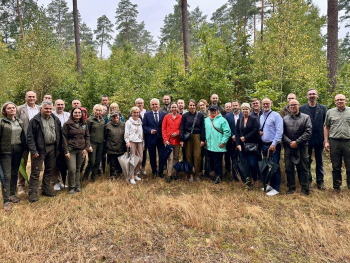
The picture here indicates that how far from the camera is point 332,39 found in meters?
7.94

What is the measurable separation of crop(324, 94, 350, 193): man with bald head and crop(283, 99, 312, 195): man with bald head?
0.58m

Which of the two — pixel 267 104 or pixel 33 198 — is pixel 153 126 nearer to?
pixel 267 104

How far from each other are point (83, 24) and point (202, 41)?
1499 inches

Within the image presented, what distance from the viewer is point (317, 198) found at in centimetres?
459

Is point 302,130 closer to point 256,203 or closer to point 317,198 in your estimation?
point 317,198

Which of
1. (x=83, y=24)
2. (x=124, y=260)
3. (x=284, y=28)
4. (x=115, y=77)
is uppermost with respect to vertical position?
(x=83, y=24)

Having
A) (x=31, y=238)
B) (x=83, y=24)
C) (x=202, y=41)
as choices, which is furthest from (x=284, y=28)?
(x=83, y=24)

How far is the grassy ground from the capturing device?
3.00 metres

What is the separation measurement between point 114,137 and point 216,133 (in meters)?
2.60

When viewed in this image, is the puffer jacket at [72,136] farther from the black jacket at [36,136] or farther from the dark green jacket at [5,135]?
the dark green jacket at [5,135]

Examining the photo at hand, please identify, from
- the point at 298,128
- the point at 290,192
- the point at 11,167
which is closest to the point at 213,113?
the point at 298,128

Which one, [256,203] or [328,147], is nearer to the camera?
[256,203]

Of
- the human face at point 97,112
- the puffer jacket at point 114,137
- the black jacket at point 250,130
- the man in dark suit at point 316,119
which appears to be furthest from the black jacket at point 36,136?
the man in dark suit at point 316,119

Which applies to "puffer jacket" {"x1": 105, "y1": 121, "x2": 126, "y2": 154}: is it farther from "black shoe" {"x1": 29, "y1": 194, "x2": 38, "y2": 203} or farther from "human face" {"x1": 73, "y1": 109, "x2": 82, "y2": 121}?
"black shoe" {"x1": 29, "y1": 194, "x2": 38, "y2": 203}
